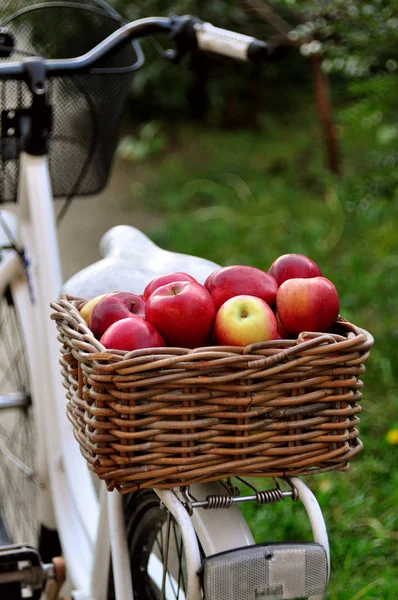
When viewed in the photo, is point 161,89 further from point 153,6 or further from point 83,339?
point 83,339

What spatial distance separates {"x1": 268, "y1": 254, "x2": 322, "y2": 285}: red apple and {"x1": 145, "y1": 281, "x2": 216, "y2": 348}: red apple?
0.42 ft

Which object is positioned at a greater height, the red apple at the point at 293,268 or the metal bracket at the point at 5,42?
the metal bracket at the point at 5,42

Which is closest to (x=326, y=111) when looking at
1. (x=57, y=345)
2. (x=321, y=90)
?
(x=321, y=90)

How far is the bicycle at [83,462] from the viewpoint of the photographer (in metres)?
1.08

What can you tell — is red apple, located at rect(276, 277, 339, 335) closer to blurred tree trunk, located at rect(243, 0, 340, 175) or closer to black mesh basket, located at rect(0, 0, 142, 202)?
black mesh basket, located at rect(0, 0, 142, 202)

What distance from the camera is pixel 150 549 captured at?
1.49m

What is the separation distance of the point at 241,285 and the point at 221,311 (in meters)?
0.06

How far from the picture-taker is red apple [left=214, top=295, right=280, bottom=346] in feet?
3.64

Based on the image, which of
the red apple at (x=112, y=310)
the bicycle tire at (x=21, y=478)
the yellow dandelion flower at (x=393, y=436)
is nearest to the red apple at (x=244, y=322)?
the red apple at (x=112, y=310)

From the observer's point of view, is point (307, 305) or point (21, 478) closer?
point (307, 305)

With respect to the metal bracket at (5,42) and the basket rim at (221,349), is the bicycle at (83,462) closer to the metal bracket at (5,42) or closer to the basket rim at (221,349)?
the metal bracket at (5,42)

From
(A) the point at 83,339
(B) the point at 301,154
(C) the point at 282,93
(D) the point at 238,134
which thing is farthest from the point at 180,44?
(C) the point at 282,93

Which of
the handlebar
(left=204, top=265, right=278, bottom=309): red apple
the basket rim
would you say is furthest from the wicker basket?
the handlebar

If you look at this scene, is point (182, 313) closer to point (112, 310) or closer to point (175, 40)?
point (112, 310)
